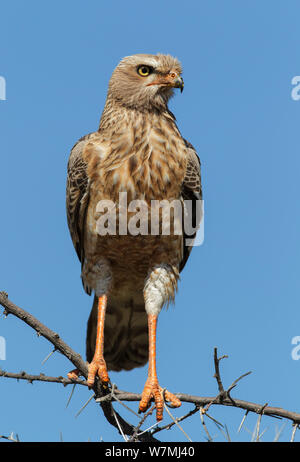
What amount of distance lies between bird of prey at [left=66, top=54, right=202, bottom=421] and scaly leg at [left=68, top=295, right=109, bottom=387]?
1 centimetres

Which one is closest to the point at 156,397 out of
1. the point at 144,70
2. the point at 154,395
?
the point at 154,395

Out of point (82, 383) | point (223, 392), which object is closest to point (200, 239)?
point (82, 383)

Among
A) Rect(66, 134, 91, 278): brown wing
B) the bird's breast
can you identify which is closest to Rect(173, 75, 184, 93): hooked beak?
the bird's breast

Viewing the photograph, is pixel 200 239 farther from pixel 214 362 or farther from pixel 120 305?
pixel 214 362

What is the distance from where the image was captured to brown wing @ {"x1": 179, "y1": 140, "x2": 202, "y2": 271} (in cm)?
663

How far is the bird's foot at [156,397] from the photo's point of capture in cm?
564

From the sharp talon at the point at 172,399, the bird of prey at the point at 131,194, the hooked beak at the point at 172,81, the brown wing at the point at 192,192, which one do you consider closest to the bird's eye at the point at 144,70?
the bird of prey at the point at 131,194

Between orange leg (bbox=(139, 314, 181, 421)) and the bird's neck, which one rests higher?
the bird's neck

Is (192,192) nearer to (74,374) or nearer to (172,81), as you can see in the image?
(172,81)

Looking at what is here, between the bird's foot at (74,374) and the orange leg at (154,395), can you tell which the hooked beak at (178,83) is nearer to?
the orange leg at (154,395)

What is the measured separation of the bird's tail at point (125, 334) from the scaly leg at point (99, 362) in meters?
0.44

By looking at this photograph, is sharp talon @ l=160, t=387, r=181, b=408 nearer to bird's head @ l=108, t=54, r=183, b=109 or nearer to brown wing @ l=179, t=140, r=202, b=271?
brown wing @ l=179, t=140, r=202, b=271
